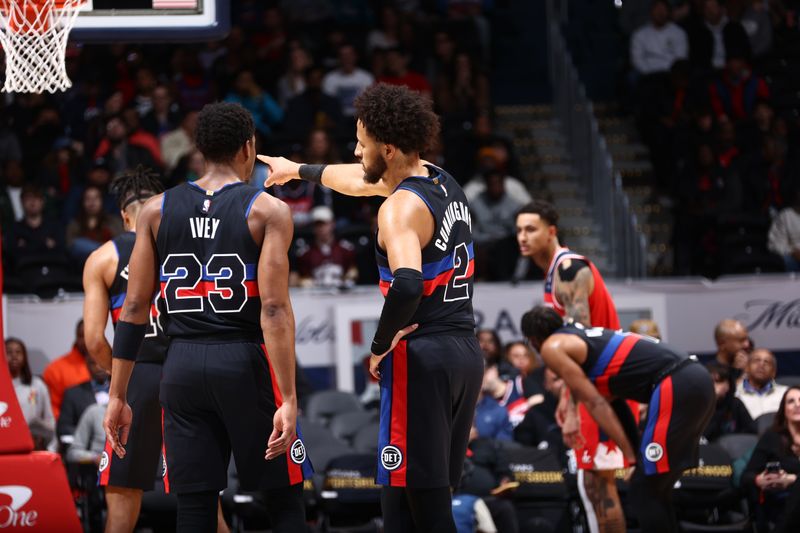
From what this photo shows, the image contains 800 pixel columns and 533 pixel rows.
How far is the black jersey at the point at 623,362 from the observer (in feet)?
24.3

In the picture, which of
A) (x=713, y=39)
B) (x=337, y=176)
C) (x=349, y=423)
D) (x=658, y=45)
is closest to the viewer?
(x=337, y=176)

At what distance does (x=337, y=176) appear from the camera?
20.8 feet

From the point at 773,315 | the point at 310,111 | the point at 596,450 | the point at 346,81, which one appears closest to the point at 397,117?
the point at 596,450

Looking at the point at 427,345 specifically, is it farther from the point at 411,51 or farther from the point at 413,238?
the point at 411,51

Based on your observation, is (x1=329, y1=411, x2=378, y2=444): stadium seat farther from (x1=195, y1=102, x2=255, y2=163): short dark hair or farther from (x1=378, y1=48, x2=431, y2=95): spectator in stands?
(x1=378, y1=48, x2=431, y2=95): spectator in stands

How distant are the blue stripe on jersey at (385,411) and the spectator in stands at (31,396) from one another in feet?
17.8

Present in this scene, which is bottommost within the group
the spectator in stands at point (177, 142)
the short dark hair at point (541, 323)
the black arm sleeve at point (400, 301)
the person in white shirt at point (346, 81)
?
the short dark hair at point (541, 323)

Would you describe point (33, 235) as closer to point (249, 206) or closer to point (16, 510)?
point (16, 510)

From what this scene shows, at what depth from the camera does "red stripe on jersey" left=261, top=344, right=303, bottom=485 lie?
5305 millimetres

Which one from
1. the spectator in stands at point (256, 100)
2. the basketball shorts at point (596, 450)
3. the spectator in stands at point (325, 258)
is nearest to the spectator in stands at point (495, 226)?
the spectator in stands at point (325, 258)

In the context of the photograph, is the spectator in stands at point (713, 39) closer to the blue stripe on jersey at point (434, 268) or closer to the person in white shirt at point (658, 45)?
the person in white shirt at point (658, 45)

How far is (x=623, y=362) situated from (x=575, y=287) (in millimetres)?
683

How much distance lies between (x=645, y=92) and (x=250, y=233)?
39.1ft

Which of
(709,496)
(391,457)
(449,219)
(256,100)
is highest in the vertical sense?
(256,100)
